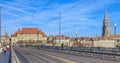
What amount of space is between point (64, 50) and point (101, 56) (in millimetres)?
28045

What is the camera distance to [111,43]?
154 m

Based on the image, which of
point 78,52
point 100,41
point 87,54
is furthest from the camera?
point 100,41

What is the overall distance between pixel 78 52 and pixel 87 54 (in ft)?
16.5

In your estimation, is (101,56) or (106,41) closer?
(101,56)

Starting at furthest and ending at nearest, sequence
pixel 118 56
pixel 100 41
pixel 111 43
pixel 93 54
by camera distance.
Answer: pixel 100 41 < pixel 111 43 < pixel 93 54 < pixel 118 56

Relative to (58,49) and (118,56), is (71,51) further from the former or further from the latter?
(118,56)

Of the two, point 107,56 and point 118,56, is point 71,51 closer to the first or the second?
point 107,56

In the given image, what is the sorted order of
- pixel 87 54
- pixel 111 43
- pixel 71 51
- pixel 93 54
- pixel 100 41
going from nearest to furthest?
pixel 93 54 → pixel 87 54 → pixel 71 51 → pixel 111 43 → pixel 100 41

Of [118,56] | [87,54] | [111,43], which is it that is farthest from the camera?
[111,43]

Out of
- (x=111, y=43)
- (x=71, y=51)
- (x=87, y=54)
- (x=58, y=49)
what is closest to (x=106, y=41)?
(x=111, y=43)

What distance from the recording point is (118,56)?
4125cm

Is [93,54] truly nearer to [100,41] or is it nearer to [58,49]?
[58,49]

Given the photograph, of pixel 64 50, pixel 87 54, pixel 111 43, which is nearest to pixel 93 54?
pixel 87 54

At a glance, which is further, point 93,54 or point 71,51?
point 71,51
